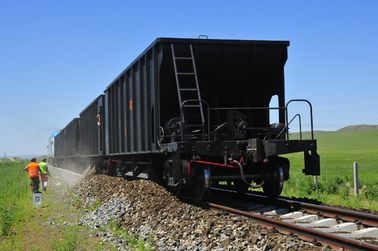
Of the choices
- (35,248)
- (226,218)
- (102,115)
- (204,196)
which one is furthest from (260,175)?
(102,115)

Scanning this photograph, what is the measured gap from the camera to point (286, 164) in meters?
11.5

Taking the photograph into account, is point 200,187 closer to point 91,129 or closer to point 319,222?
point 319,222

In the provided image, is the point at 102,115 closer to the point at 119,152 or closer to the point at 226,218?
the point at 119,152

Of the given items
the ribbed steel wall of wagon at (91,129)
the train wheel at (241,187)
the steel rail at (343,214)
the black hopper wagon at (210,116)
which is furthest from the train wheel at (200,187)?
the ribbed steel wall of wagon at (91,129)

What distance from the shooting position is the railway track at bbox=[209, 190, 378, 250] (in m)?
6.62

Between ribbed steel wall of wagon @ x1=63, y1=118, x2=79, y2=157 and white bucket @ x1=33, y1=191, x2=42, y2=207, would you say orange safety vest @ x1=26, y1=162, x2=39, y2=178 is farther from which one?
ribbed steel wall of wagon @ x1=63, y1=118, x2=79, y2=157

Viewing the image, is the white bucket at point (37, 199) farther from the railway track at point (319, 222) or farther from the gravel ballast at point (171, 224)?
the railway track at point (319, 222)

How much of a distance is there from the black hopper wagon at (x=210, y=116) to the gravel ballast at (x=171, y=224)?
26.9 inches

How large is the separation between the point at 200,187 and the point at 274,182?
178 centimetres

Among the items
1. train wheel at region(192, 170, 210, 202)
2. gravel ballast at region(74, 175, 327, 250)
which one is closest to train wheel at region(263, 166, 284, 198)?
train wheel at region(192, 170, 210, 202)

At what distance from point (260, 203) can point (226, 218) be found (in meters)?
2.55

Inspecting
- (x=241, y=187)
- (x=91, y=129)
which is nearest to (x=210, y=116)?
(x=241, y=187)

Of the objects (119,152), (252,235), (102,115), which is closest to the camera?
(252,235)

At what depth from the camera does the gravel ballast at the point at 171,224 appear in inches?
278
